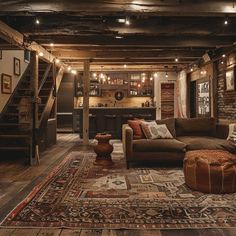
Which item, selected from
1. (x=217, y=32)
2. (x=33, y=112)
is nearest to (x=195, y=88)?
(x=217, y=32)

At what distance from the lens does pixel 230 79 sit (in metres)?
6.83

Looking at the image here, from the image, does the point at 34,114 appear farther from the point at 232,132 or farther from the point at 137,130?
the point at 232,132

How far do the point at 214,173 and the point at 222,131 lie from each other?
250 cm

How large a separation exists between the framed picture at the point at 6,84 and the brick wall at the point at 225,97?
17.8 ft

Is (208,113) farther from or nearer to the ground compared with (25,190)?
farther from the ground

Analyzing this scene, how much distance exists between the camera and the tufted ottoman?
3527 millimetres

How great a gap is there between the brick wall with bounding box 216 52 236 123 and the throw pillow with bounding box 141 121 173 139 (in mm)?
2098

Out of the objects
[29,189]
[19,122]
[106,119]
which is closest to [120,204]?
[29,189]

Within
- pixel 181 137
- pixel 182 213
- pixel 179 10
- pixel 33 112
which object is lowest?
pixel 182 213

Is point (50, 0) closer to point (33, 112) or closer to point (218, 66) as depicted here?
point (33, 112)

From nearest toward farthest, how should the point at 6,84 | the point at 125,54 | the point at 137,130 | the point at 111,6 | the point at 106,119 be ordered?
the point at 111,6, the point at 137,130, the point at 6,84, the point at 125,54, the point at 106,119

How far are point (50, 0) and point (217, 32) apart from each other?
3232 millimetres

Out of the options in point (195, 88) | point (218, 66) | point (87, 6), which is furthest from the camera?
point (195, 88)

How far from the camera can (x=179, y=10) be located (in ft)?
13.7
